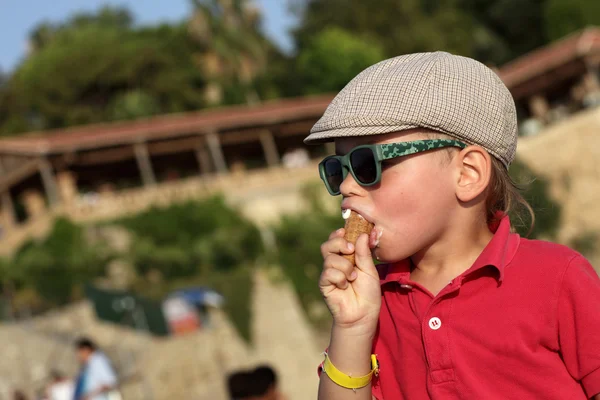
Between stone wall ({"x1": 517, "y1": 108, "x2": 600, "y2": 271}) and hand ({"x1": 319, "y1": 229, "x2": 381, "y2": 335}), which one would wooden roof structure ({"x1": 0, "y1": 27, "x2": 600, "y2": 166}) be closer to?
stone wall ({"x1": 517, "y1": 108, "x2": 600, "y2": 271})

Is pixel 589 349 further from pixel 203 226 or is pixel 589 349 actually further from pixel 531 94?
pixel 531 94

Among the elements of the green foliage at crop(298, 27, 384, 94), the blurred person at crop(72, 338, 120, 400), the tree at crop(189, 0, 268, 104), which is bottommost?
the blurred person at crop(72, 338, 120, 400)

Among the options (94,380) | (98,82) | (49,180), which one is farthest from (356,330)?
(98,82)

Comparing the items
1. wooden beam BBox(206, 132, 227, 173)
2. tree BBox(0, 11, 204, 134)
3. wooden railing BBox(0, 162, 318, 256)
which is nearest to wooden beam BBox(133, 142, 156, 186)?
wooden railing BBox(0, 162, 318, 256)

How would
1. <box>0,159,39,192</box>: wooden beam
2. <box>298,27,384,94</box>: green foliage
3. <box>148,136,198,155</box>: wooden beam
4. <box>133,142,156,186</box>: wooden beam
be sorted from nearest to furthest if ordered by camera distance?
1. <box>0,159,39,192</box>: wooden beam
2. <box>133,142,156,186</box>: wooden beam
3. <box>148,136,198,155</box>: wooden beam
4. <box>298,27,384,94</box>: green foliage

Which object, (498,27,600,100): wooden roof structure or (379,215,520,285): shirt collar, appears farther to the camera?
(498,27,600,100): wooden roof structure

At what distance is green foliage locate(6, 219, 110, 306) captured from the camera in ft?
65.5

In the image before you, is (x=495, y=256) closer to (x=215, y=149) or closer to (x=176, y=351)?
(x=176, y=351)

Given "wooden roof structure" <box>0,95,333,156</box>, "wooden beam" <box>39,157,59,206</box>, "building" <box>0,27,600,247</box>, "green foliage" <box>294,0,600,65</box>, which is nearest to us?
"wooden roof structure" <box>0,95,333,156</box>

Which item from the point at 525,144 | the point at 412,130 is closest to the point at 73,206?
the point at 525,144

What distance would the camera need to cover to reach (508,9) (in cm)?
4156

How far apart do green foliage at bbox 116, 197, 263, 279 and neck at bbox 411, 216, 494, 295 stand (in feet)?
64.3

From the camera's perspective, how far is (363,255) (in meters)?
1.87

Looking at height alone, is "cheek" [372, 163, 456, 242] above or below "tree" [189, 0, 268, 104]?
below
